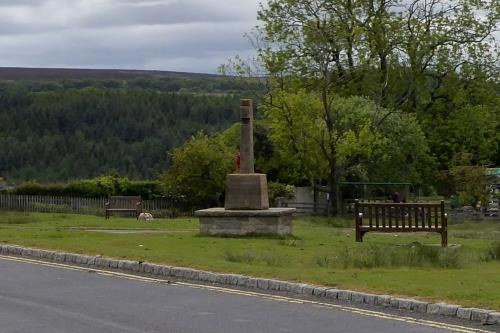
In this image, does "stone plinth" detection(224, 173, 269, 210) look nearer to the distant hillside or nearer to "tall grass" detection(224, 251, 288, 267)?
"tall grass" detection(224, 251, 288, 267)

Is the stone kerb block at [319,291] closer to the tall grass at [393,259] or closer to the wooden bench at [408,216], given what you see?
the tall grass at [393,259]

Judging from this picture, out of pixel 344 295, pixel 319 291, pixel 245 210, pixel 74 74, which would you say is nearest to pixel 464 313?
pixel 344 295

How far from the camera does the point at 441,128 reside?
61062mm

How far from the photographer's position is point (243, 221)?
25859 mm

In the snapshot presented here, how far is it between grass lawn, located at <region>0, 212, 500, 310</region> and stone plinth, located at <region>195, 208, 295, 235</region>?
1.97ft

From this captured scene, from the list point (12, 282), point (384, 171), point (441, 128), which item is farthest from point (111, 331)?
point (441, 128)

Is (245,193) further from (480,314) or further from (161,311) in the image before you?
(480,314)

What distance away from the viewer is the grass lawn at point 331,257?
15078 millimetres

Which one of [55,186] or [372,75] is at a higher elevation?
[372,75]

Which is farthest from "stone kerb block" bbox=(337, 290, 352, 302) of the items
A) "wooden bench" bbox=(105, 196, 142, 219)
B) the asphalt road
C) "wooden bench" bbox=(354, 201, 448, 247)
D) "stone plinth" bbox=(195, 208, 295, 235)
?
"wooden bench" bbox=(105, 196, 142, 219)

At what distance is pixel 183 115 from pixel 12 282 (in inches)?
3682

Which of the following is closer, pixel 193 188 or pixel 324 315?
pixel 324 315

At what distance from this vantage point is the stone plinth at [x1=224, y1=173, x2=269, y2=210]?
26.2 metres

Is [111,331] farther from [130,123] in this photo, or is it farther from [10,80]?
[10,80]
